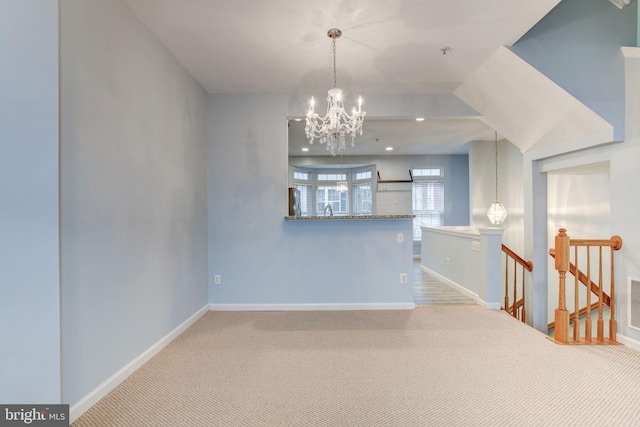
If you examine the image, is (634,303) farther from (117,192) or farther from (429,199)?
(429,199)

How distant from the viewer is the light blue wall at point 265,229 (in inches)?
142

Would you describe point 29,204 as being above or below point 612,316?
above

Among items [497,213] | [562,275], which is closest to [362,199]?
[497,213]

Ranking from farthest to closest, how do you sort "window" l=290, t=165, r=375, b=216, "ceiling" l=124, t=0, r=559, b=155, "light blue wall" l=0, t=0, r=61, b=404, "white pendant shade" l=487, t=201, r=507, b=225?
1. "window" l=290, t=165, r=375, b=216
2. "white pendant shade" l=487, t=201, r=507, b=225
3. "ceiling" l=124, t=0, r=559, b=155
4. "light blue wall" l=0, t=0, r=61, b=404

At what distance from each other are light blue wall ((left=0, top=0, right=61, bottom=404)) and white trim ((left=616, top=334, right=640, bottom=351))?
415cm

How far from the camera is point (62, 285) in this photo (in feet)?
5.19

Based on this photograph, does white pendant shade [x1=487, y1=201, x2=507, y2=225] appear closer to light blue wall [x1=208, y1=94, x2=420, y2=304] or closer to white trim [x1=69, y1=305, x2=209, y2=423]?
light blue wall [x1=208, y1=94, x2=420, y2=304]

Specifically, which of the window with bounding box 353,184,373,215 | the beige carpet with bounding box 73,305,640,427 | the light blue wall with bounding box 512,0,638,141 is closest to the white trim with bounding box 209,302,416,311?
the beige carpet with bounding box 73,305,640,427

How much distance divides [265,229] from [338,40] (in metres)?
2.17

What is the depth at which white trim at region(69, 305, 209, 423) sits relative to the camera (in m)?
1.69

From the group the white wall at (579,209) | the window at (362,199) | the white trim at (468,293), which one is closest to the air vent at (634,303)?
the white trim at (468,293)

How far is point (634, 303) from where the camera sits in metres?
2.53

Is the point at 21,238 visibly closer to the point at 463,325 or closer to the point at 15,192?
the point at 15,192

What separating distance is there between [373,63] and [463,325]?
2834 millimetres
